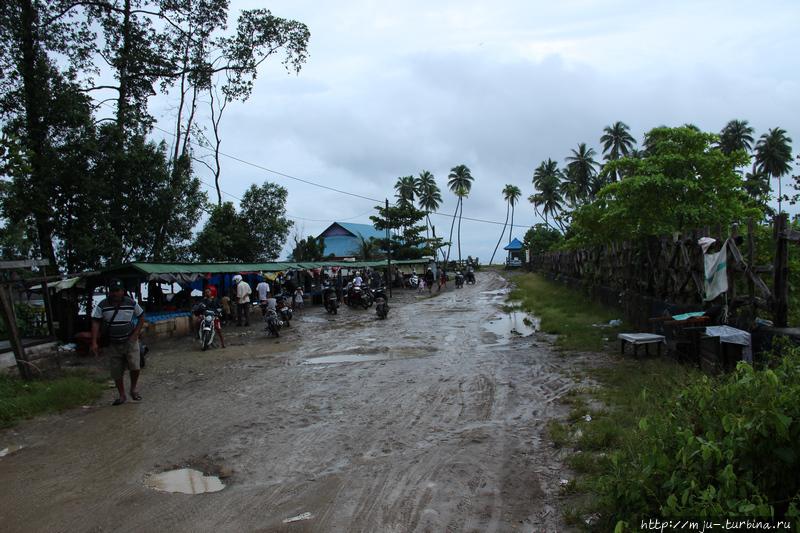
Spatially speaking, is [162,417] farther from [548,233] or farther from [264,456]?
[548,233]

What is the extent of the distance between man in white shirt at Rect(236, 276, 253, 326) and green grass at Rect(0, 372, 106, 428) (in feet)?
27.9

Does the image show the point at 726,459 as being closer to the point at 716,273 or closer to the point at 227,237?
the point at 716,273

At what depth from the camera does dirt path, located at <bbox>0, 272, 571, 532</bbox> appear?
394 centimetres

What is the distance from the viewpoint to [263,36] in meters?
20.3

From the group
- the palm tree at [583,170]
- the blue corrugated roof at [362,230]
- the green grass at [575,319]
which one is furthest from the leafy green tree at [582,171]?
the green grass at [575,319]

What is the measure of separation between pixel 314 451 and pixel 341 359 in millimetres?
5762

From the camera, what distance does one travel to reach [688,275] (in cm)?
944

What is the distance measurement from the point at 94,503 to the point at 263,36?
19377 millimetres

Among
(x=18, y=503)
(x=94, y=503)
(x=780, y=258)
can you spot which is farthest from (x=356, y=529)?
(x=780, y=258)

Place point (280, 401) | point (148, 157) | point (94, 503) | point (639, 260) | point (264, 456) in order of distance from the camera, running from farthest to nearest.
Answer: point (148, 157) → point (639, 260) → point (280, 401) → point (264, 456) → point (94, 503)

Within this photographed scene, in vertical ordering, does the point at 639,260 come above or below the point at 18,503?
above

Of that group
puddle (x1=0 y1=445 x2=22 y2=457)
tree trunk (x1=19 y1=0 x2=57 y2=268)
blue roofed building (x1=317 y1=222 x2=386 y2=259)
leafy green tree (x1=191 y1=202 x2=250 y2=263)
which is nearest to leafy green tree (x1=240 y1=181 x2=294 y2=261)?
leafy green tree (x1=191 y1=202 x2=250 y2=263)

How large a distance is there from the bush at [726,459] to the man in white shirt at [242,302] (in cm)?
1574

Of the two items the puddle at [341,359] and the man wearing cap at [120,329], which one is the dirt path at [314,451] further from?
the man wearing cap at [120,329]
